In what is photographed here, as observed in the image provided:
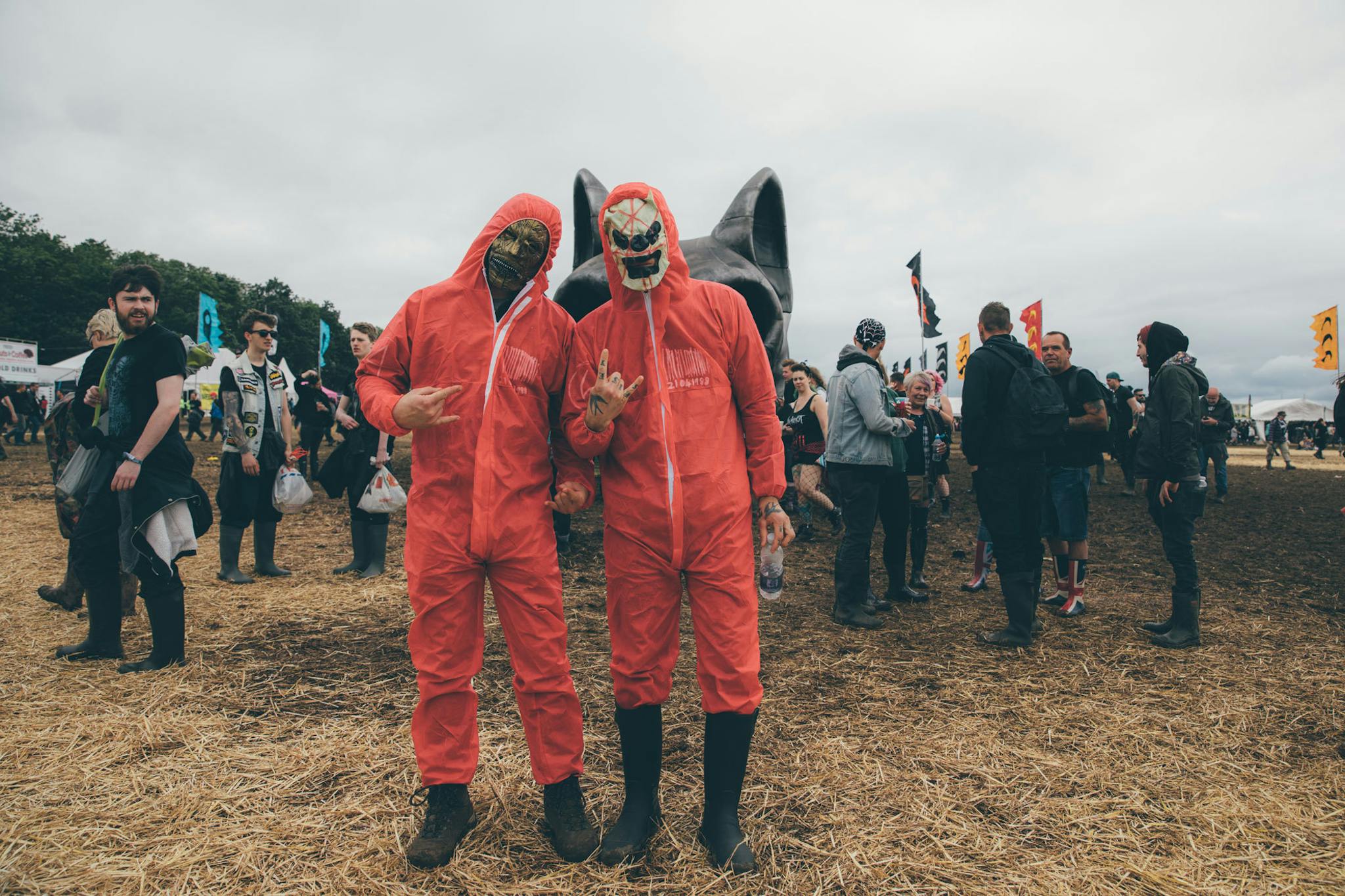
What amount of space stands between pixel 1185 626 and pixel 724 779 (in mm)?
3789

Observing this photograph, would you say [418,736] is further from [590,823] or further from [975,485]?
[975,485]

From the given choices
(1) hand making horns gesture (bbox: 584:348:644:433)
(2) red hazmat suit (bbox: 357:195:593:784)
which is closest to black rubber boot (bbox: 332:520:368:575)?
(2) red hazmat suit (bbox: 357:195:593:784)

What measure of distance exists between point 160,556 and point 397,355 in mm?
2234

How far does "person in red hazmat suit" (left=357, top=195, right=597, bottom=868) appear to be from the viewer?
2.33m

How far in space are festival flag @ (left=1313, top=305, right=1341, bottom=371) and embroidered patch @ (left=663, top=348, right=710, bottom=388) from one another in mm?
24523

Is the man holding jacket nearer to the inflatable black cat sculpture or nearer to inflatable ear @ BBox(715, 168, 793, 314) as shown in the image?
the inflatable black cat sculpture

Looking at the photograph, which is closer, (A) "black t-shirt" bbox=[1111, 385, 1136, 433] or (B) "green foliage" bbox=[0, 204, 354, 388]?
(A) "black t-shirt" bbox=[1111, 385, 1136, 433]

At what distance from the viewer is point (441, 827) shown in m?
2.35

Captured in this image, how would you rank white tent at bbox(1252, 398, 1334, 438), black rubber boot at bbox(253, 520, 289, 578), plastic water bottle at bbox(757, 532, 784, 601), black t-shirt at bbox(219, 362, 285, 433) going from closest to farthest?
plastic water bottle at bbox(757, 532, 784, 601) → black t-shirt at bbox(219, 362, 285, 433) → black rubber boot at bbox(253, 520, 289, 578) → white tent at bbox(1252, 398, 1334, 438)

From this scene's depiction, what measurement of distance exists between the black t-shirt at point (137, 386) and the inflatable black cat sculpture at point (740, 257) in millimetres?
2934

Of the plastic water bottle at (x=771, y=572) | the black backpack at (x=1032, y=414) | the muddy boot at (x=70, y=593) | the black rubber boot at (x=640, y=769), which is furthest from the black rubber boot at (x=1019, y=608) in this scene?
the muddy boot at (x=70, y=593)

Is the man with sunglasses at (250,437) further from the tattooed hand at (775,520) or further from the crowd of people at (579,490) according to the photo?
the tattooed hand at (775,520)

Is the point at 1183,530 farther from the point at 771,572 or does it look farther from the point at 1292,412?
the point at 1292,412

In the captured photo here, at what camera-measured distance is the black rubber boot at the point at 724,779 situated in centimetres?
233
